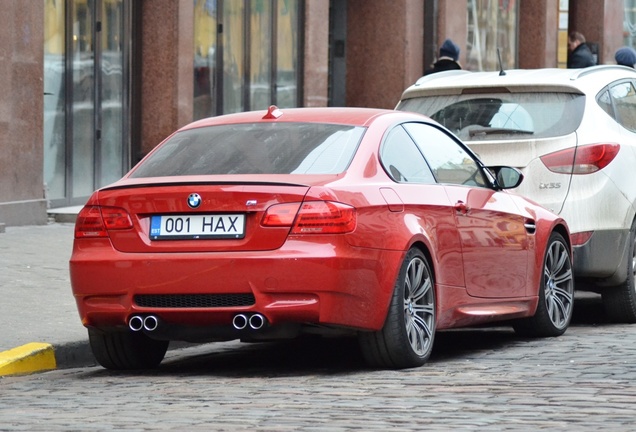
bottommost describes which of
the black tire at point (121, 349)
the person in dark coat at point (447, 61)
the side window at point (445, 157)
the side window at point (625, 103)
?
the black tire at point (121, 349)

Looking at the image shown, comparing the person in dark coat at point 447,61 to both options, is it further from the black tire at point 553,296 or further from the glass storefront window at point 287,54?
the black tire at point 553,296

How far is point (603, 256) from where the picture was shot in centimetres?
1038

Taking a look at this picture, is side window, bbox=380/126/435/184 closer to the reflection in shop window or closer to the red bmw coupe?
the red bmw coupe

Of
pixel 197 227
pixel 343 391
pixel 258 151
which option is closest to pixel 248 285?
pixel 197 227

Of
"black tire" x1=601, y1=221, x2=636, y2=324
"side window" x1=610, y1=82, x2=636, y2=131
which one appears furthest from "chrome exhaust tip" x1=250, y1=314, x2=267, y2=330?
"side window" x1=610, y1=82, x2=636, y2=131

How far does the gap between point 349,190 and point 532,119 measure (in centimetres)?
311

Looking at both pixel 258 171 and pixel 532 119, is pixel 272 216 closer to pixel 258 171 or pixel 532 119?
pixel 258 171

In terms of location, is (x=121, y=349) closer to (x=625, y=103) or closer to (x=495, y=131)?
(x=495, y=131)

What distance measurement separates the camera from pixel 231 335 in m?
7.63

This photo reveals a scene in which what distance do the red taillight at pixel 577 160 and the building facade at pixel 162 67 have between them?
2.54 metres

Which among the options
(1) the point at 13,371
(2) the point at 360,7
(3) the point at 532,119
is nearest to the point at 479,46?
(2) the point at 360,7

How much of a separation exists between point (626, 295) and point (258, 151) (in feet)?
12.0

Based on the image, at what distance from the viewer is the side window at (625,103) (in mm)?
10922

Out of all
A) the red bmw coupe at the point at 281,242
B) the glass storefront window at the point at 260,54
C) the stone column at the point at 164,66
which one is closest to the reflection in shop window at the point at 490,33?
the glass storefront window at the point at 260,54
